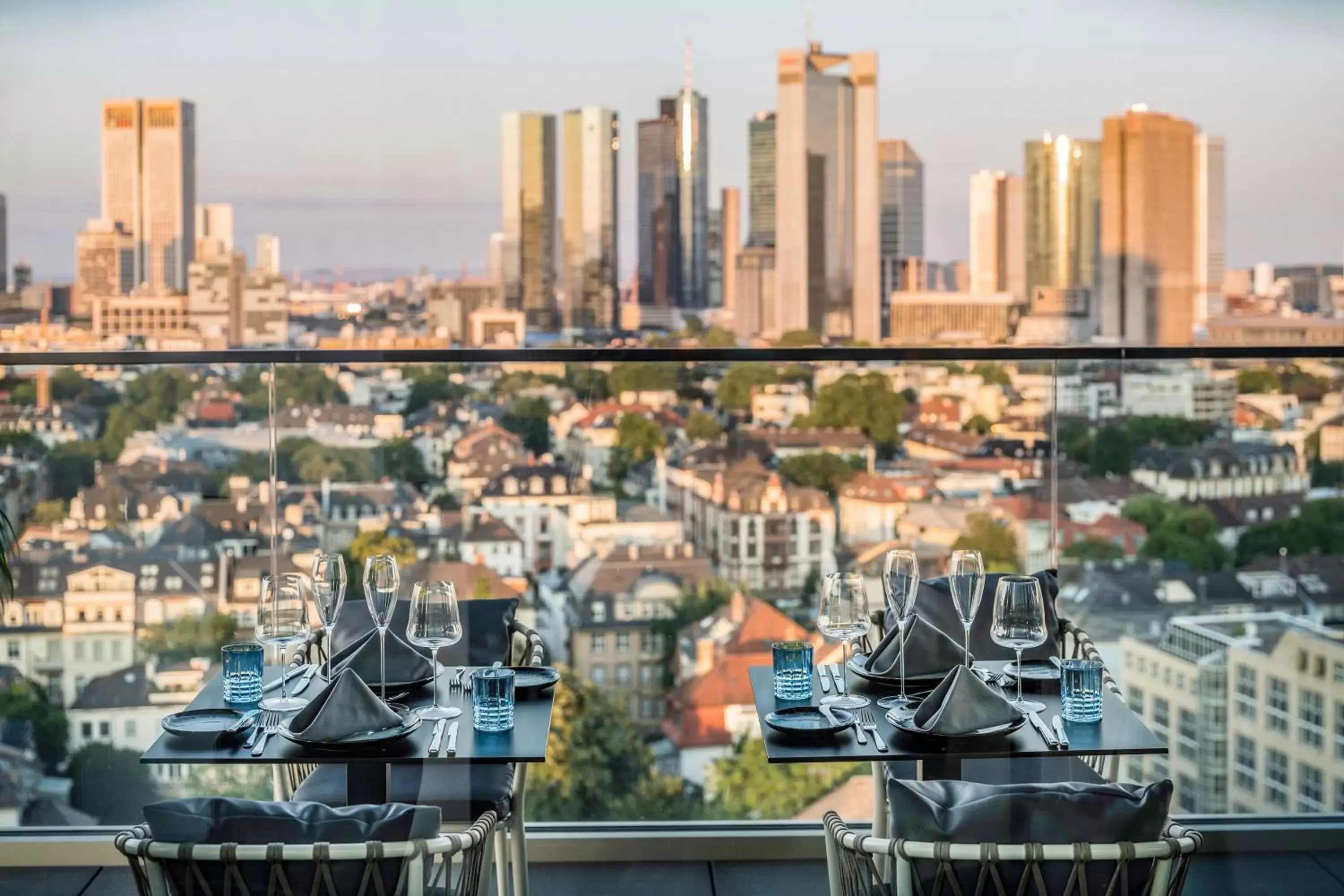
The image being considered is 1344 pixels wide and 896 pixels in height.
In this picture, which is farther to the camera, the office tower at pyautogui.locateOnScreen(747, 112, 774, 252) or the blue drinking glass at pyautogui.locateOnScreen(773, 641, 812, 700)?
the office tower at pyautogui.locateOnScreen(747, 112, 774, 252)

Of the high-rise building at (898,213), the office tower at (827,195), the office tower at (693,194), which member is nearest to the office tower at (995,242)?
the high-rise building at (898,213)

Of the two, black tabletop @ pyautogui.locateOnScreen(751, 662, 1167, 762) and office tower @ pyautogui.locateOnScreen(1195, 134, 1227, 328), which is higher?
office tower @ pyautogui.locateOnScreen(1195, 134, 1227, 328)

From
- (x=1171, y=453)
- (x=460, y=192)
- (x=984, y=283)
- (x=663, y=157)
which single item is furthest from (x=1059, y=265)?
(x=1171, y=453)

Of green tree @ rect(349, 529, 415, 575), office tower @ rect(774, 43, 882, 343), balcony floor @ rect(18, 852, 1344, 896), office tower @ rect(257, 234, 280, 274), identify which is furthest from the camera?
office tower @ rect(774, 43, 882, 343)

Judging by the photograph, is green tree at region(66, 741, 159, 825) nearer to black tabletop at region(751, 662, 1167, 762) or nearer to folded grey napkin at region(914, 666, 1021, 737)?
black tabletop at region(751, 662, 1167, 762)

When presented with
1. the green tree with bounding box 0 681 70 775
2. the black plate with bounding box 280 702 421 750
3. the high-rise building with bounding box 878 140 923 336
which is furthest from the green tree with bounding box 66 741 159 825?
the high-rise building with bounding box 878 140 923 336

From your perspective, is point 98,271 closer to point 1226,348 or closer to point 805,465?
point 805,465
